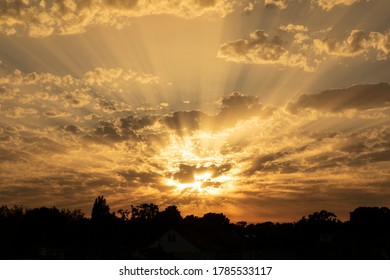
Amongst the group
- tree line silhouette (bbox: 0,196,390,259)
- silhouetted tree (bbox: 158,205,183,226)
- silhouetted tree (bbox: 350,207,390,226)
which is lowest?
tree line silhouette (bbox: 0,196,390,259)

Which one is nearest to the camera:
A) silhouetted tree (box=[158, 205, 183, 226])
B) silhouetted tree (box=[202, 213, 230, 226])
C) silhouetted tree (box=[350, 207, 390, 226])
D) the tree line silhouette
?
the tree line silhouette

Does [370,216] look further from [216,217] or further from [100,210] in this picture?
[100,210]

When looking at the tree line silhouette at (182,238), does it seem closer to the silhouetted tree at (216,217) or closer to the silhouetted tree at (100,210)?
the silhouetted tree at (100,210)

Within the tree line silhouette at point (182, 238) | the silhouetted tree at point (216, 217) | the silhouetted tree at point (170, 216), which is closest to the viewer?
the tree line silhouette at point (182, 238)

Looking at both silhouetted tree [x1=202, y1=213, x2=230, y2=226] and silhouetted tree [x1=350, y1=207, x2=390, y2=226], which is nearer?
silhouetted tree [x1=350, y1=207, x2=390, y2=226]

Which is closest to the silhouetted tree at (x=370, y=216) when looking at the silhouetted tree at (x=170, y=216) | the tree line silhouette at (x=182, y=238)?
the tree line silhouette at (x=182, y=238)

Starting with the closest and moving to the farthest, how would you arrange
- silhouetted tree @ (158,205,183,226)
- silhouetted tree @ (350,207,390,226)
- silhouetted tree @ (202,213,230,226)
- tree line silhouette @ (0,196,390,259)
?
tree line silhouette @ (0,196,390,259), silhouetted tree @ (350,207,390,226), silhouetted tree @ (158,205,183,226), silhouetted tree @ (202,213,230,226)

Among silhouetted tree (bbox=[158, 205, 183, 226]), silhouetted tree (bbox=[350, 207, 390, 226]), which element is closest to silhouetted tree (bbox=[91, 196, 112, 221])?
silhouetted tree (bbox=[158, 205, 183, 226])

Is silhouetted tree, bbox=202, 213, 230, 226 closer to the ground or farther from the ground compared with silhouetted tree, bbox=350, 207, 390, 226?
farther from the ground

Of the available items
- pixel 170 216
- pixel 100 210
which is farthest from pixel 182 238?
pixel 170 216

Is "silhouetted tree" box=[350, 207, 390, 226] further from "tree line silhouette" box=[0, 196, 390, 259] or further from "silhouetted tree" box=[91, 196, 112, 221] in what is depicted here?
"silhouetted tree" box=[91, 196, 112, 221]
